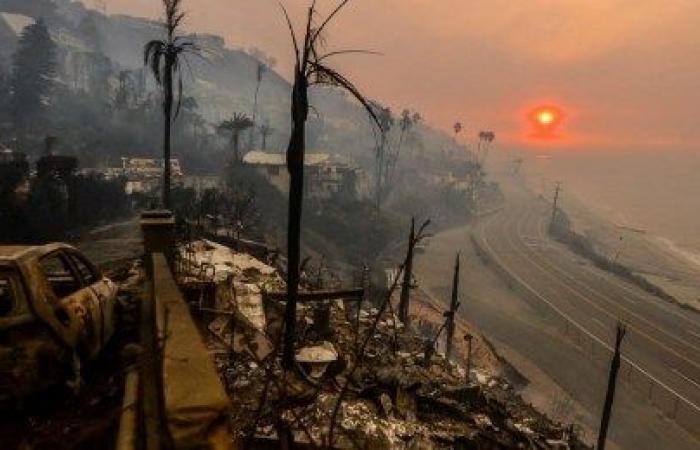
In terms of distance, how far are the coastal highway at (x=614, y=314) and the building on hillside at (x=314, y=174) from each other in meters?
20.8

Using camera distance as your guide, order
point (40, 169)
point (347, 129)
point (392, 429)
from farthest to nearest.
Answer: point (347, 129)
point (40, 169)
point (392, 429)

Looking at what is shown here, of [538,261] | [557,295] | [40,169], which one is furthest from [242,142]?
[40,169]

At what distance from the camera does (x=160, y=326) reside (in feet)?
12.8

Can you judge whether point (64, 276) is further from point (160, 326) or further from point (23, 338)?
point (160, 326)

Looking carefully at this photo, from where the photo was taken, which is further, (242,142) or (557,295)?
(242,142)

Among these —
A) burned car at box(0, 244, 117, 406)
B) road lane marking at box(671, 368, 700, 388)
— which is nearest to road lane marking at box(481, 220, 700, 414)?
road lane marking at box(671, 368, 700, 388)

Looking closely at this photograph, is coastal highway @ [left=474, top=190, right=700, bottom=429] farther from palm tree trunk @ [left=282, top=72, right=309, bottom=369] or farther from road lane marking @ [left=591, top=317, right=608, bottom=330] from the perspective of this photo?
palm tree trunk @ [left=282, top=72, right=309, bottom=369]

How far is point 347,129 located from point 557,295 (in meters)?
115

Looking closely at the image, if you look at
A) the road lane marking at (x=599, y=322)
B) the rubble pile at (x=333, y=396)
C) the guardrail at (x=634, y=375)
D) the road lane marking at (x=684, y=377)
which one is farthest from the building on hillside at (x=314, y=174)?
the rubble pile at (x=333, y=396)

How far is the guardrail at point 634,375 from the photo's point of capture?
32406 millimetres

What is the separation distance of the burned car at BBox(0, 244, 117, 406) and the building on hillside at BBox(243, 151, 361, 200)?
56.8 meters

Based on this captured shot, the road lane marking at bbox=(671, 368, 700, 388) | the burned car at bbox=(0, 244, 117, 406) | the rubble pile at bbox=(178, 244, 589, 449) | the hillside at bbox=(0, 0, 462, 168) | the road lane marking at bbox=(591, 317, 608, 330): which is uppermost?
the hillside at bbox=(0, 0, 462, 168)

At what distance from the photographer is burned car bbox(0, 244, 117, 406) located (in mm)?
5008

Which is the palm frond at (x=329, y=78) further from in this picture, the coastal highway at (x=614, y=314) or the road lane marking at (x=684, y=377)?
the road lane marking at (x=684, y=377)
